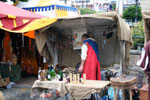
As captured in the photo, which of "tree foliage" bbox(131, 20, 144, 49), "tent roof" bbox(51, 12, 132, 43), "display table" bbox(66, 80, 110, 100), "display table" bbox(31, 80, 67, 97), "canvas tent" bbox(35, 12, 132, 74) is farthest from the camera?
"tree foliage" bbox(131, 20, 144, 49)

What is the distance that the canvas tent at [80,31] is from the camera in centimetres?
532

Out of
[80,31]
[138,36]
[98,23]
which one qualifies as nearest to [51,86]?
[98,23]

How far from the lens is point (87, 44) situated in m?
5.21

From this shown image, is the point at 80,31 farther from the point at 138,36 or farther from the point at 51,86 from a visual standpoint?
the point at 138,36

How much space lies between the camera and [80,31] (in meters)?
6.25

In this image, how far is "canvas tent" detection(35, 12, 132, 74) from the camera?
532cm

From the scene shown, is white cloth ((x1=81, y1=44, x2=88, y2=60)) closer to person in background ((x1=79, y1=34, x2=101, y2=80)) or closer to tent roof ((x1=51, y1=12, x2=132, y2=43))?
person in background ((x1=79, y1=34, x2=101, y2=80))

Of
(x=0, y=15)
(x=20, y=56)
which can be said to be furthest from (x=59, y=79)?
(x=20, y=56)

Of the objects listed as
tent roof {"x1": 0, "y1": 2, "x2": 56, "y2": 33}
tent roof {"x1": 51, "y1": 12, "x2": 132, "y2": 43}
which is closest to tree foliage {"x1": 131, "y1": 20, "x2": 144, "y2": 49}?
tent roof {"x1": 51, "y1": 12, "x2": 132, "y2": 43}

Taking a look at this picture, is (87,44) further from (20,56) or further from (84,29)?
(20,56)

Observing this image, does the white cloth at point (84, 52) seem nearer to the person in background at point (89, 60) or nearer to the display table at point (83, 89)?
the person in background at point (89, 60)

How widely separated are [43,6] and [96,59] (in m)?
4.91

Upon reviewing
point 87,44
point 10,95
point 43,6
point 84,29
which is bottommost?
point 10,95

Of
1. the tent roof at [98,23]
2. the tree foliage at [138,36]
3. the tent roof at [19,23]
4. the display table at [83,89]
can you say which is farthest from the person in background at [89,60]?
the tree foliage at [138,36]
